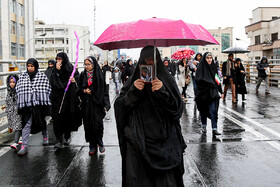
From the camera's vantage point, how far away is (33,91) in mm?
6000

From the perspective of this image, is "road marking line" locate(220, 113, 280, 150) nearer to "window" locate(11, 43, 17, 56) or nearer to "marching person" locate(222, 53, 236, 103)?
"marching person" locate(222, 53, 236, 103)

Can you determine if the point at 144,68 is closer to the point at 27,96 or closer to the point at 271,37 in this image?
the point at 27,96

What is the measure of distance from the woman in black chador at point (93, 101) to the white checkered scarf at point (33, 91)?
2.88 ft

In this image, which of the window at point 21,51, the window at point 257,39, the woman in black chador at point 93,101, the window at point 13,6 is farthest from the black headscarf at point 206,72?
the window at point 257,39

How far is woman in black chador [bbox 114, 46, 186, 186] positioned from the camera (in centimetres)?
300

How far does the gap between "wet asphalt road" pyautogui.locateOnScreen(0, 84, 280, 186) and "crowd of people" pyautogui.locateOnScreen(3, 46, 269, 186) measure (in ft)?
1.00

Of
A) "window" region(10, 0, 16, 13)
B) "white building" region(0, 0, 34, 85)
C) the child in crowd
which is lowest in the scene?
the child in crowd

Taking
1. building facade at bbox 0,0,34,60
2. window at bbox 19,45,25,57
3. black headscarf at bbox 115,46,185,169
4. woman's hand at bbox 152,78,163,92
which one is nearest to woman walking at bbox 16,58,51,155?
black headscarf at bbox 115,46,185,169

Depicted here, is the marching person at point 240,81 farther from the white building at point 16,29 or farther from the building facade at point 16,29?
the building facade at point 16,29

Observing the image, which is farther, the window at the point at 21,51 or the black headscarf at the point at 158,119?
the window at the point at 21,51

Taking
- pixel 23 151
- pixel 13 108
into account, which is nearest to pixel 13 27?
pixel 13 108

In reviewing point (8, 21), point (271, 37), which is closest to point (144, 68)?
point (8, 21)

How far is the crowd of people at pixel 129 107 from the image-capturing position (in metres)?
3.03

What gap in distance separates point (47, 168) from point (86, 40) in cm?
11308
